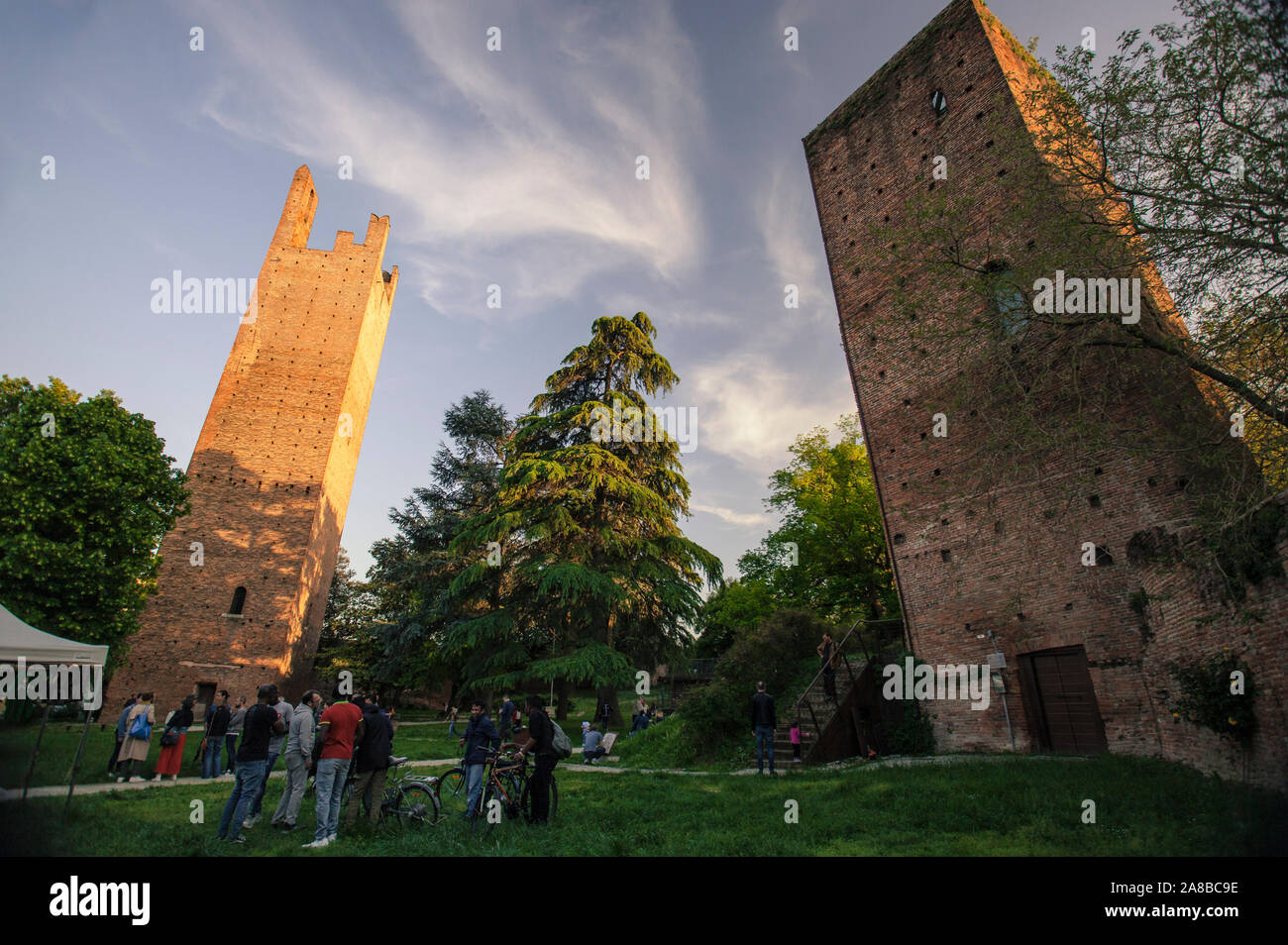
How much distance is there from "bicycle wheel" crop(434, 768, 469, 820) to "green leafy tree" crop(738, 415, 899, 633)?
1804 centimetres

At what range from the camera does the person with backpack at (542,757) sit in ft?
22.8

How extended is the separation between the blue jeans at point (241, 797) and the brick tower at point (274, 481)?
63.8ft

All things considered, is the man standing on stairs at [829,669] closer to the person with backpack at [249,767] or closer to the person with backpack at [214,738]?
the person with backpack at [249,767]

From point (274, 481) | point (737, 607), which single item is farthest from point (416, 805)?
point (274, 481)

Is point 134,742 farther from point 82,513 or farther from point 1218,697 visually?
point 1218,697

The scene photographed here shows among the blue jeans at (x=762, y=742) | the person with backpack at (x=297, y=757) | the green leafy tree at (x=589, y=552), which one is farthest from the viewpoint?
the green leafy tree at (x=589, y=552)

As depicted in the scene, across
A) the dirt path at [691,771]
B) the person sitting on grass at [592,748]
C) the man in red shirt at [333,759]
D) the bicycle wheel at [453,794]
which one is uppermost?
the man in red shirt at [333,759]

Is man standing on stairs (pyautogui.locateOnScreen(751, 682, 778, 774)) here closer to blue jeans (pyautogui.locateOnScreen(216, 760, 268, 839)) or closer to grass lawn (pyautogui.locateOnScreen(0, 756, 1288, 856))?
grass lawn (pyautogui.locateOnScreen(0, 756, 1288, 856))

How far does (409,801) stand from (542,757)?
5.38ft

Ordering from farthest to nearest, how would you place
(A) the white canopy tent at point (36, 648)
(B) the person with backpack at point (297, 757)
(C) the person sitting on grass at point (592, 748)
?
1. (C) the person sitting on grass at point (592, 748)
2. (A) the white canopy tent at point (36, 648)
3. (B) the person with backpack at point (297, 757)

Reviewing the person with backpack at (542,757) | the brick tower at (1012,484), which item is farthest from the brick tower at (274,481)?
the brick tower at (1012,484)

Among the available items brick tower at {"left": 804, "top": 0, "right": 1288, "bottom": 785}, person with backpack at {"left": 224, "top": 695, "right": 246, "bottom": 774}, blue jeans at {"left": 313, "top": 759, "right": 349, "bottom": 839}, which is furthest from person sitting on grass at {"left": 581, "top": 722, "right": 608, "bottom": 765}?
blue jeans at {"left": 313, "top": 759, "right": 349, "bottom": 839}

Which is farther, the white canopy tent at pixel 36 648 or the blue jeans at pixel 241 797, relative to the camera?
the white canopy tent at pixel 36 648

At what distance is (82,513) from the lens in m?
17.2
